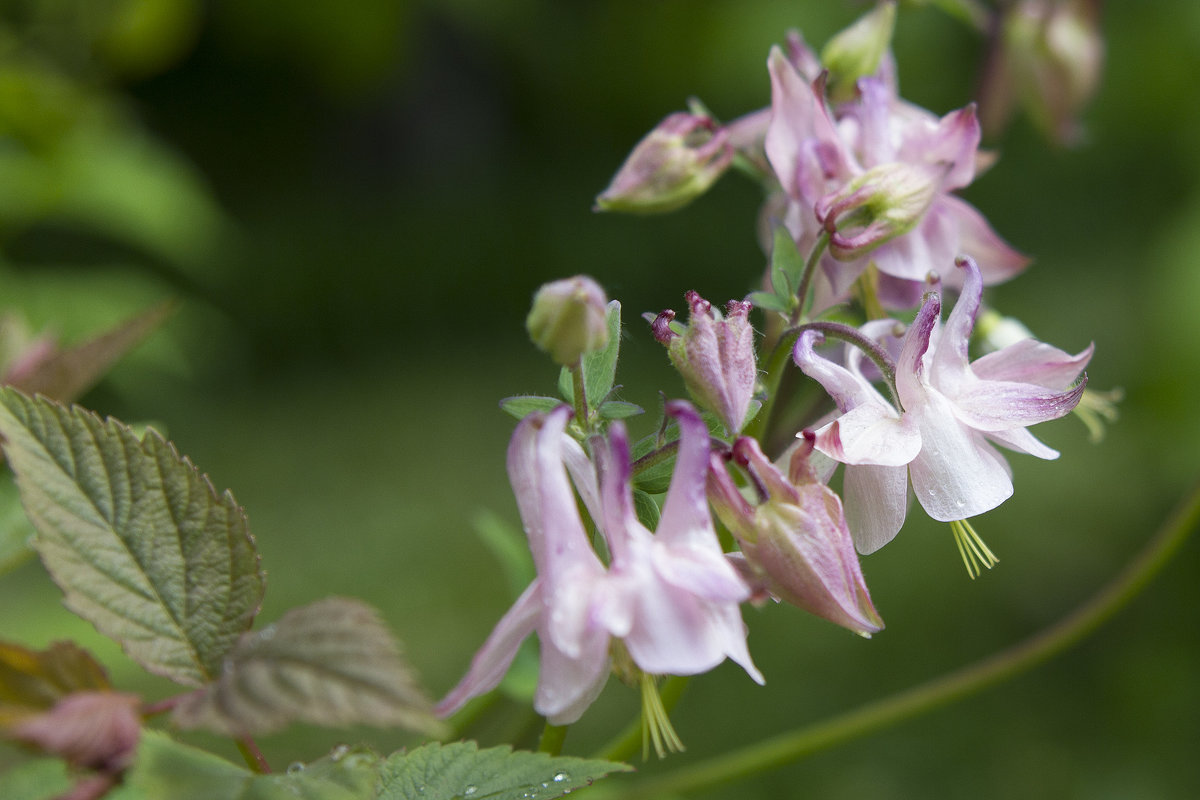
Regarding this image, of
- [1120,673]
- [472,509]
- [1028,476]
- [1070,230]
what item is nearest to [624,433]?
[1120,673]

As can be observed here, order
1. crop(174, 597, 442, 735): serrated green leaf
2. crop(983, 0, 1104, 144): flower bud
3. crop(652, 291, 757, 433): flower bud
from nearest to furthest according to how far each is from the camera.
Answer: crop(174, 597, 442, 735): serrated green leaf, crop(652, 291, 757, 433): flower bud, crop(983, 0, 1104, 144): flower bud

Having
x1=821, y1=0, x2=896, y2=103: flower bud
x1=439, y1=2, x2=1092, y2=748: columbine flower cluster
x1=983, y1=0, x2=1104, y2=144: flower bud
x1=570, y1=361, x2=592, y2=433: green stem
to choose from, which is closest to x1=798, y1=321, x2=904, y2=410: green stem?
x1=439, y1=2, x2=1092, y2=748: columbine flower cluster

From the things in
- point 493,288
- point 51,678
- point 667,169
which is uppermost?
point 493,288

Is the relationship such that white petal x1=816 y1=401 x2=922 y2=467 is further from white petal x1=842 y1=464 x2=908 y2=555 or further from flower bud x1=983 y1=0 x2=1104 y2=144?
flower bud x1=983 y1=0 x2=1104 y2=144

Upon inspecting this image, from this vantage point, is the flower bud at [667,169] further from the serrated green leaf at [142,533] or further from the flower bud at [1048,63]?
the flower bud at [1048,63]

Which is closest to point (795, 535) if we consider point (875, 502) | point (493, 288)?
point (875, 502)

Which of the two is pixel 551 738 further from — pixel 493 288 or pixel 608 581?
pixel 493 288

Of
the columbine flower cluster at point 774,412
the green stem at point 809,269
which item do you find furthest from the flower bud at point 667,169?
the green stem at point 809,269
